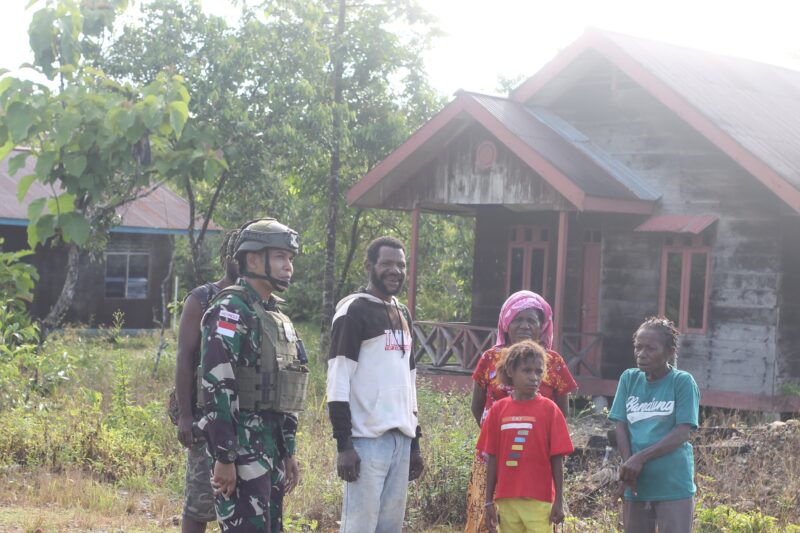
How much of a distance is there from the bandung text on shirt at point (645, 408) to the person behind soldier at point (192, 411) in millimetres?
2078

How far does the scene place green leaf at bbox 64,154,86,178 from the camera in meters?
8.91

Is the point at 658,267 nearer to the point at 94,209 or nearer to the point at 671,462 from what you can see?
the point at 94,209

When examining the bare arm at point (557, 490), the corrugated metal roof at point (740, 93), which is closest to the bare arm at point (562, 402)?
the bare arm at point (557, 490)

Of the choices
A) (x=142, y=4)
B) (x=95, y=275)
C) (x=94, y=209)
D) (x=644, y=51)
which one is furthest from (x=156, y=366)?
(x=95, y=275)

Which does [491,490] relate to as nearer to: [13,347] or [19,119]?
[19,119]

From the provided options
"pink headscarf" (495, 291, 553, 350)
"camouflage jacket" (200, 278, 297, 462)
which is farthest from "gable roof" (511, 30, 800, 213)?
"camouflage jacket" (200, 278, 297, 462)

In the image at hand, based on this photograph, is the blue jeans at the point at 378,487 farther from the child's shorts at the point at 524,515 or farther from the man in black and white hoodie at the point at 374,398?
the child's shorts at the point at 524,515

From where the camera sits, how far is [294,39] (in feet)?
57.7

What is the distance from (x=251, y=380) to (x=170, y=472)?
15.7ft

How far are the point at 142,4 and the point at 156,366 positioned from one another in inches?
228

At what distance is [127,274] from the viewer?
25.1 metres

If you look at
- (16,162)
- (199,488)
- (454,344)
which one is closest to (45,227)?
(16,162)

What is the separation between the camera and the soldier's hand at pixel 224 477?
15.2 ft

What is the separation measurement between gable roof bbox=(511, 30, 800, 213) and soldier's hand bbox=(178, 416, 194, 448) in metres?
8.84
